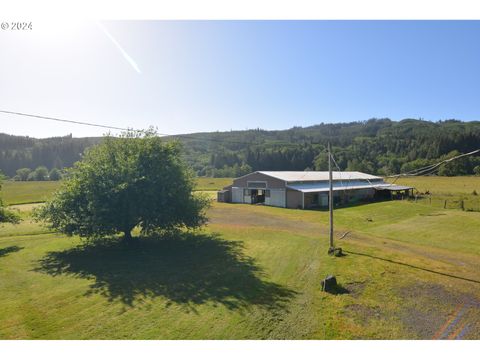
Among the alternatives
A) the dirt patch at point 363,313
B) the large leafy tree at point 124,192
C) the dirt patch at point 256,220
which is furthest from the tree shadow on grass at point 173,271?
the dirt patch at point 256,220

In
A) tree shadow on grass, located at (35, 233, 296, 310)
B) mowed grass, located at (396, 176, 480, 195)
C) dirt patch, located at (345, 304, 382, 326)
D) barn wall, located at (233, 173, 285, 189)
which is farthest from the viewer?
mowed grass, located at (396, 176, 480, 195)

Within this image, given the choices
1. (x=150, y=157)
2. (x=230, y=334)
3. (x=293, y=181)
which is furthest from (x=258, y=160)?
(x=230, y=334)

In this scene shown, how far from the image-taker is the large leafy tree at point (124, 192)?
69.3 feet

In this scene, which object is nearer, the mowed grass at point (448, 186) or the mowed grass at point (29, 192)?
the mowed grass at point (448, 186)

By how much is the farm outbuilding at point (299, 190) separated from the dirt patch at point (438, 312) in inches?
1202

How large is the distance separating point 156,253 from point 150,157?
7205mm

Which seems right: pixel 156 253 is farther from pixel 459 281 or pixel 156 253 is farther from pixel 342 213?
pixel 342 213

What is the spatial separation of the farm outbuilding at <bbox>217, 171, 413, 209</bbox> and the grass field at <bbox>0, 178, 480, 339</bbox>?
1861 cm

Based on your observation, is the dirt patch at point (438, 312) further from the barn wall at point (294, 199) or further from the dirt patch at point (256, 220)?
the barn wall at point (294, 199)

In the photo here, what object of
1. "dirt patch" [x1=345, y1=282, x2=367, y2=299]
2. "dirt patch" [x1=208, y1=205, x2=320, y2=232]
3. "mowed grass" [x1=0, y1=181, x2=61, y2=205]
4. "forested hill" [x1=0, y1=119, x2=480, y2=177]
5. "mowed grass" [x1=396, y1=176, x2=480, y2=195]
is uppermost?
"forested hill" [x1=0, y1=119, x2=480, y2=177]

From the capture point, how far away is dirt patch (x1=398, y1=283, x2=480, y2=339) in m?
10.6

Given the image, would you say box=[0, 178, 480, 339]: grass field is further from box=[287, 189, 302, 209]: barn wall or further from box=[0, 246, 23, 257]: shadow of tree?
box=[287, 189, 302, 209]: barn wall

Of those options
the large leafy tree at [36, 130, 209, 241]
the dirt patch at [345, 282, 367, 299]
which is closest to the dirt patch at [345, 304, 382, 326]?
the dirt patch at [345, 282, 367, 299]

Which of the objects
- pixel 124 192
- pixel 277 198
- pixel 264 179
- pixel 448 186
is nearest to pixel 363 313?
pixel 124 192
